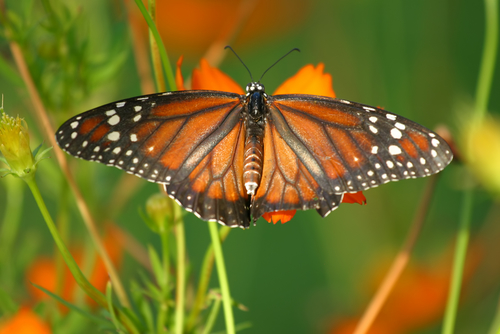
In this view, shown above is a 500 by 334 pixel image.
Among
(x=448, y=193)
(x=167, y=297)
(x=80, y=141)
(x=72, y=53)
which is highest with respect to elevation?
(x=448, y=193)

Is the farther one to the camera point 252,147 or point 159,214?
point 252,147

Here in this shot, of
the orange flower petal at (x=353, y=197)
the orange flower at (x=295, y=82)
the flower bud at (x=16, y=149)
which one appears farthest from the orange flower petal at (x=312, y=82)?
the flower bud at (x=16, y=149)

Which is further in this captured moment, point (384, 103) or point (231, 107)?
point (384, 103)

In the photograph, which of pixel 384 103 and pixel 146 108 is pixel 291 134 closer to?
pixel 146 108

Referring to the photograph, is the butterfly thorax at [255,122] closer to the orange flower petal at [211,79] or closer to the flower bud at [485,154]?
the orange flower petal at [211,79]

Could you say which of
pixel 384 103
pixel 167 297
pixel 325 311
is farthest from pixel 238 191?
pixel 384 103

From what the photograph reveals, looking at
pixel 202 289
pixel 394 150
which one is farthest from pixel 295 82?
pixel 202 289

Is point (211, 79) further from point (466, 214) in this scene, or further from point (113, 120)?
point (466, 214)
